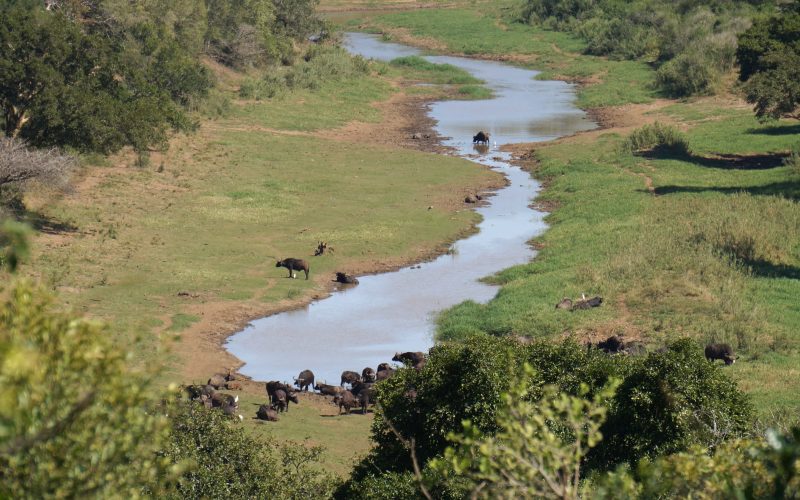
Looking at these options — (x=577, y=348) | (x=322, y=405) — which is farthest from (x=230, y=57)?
(x=577, y=348)

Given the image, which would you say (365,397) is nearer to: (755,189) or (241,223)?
(241,223)

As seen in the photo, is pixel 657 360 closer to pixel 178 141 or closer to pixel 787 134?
pixel 178 141

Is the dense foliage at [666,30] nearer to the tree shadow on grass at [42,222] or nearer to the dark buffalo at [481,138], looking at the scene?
the dark buffalo at [481,138]

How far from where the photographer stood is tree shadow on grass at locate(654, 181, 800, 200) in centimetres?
3888

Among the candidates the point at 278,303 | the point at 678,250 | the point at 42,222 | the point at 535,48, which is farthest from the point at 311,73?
the point at 678,250

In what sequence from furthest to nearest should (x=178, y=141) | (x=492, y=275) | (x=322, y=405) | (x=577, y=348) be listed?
(x=178, y=141) < (x=492, y=275) < (x=322, y=405) < (x=577, y=348)

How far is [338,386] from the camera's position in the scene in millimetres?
24125

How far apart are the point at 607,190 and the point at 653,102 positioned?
22.3 meters

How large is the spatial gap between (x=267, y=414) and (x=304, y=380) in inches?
99.0

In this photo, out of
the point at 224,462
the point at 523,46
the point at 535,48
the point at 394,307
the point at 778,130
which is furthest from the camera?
the point at 523,46

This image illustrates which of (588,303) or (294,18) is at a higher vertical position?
(294,18)

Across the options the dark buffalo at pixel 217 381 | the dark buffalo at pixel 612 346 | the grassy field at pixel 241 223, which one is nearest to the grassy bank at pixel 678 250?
the dark buffalo at pixel 612 346

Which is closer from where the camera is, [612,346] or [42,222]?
[612,346]

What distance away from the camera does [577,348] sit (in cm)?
1831
